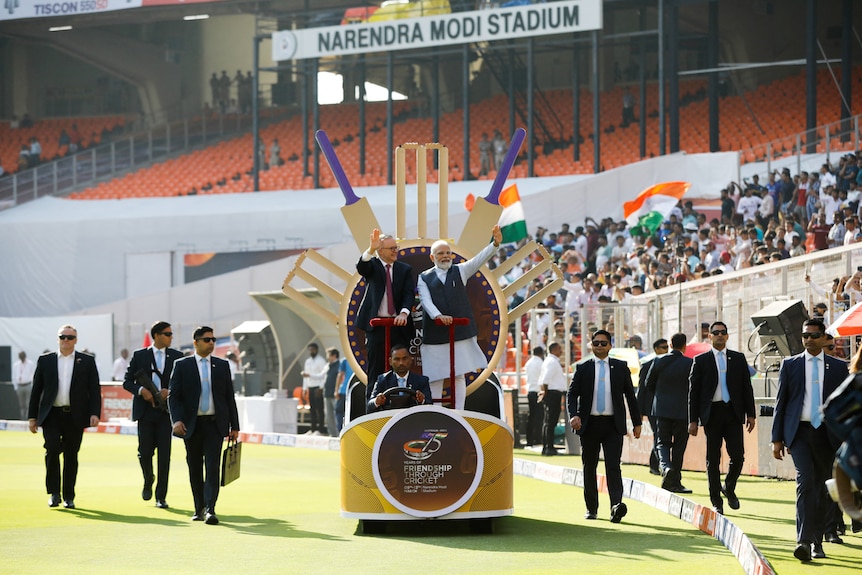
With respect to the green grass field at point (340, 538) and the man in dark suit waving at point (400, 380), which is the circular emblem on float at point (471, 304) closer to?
the man in dark suit waving at point (400, 380)

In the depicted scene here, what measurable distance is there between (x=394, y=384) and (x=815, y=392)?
3378 millimetres

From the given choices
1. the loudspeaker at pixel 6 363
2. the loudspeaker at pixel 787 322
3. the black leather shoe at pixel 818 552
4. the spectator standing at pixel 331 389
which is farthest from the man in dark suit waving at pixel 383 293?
the loudspeaker at pixel 6 363

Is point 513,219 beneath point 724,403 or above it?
above

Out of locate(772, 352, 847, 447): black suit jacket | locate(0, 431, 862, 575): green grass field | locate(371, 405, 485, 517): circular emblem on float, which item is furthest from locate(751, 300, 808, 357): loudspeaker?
locate(371, 405, 485, 517): circular emblem on float

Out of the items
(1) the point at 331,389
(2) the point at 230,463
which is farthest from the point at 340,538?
(1) the point at 331,389

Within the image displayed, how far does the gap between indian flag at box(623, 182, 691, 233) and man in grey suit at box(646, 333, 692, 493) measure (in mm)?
14056

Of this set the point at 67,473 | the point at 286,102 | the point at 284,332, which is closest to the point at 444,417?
the point at 67,473

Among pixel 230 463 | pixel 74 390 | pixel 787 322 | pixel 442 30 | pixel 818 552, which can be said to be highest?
pixel 442 30

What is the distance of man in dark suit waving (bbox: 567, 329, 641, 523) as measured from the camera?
1277 centimetres

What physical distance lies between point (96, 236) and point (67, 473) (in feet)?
109

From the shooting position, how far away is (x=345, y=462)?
1177 centimetres

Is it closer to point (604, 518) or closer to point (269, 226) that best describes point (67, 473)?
point (604, 518)

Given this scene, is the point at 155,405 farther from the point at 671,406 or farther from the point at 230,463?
the point at 671,406

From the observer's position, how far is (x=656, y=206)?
30.6 m
